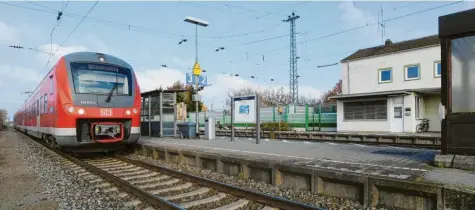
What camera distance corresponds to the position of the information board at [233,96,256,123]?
14273mm

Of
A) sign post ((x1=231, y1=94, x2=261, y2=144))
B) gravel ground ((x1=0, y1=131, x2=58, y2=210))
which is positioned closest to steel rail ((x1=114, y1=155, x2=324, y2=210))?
gravel ground ((x1=0, y1=131, x2=58, y2=210))

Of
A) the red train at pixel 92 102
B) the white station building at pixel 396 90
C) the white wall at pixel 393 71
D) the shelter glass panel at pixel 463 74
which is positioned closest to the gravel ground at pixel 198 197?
the shelter glass panel at pixel 463 74

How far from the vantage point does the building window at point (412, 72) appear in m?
24.5

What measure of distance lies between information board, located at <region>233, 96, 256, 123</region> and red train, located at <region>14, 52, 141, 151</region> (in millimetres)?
4920

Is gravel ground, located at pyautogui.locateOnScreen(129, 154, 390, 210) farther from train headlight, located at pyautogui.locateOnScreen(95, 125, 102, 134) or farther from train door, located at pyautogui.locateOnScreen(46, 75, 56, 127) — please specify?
train door, located at pyautogui.locateOnScreen(46, 75, 56, 127)

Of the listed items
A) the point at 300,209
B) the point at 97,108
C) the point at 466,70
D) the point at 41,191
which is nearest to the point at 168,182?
the point at 41,191

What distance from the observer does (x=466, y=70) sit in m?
6.79

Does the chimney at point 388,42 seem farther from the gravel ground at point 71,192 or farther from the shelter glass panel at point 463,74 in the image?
the gravel ground at point 71,192

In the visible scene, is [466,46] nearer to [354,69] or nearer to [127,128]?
[127,128]

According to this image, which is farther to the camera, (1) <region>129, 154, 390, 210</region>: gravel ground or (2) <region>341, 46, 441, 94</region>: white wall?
(2) <region>341, 46, 441, 94</region>: white wall

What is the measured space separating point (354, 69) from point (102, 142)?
23.1 meters

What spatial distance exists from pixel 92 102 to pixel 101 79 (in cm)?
91

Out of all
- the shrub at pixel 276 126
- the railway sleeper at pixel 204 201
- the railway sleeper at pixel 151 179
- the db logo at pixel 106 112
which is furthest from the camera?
the shrub at pixel 276 126

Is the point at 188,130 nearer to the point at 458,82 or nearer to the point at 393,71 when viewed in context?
the point at 458,82
